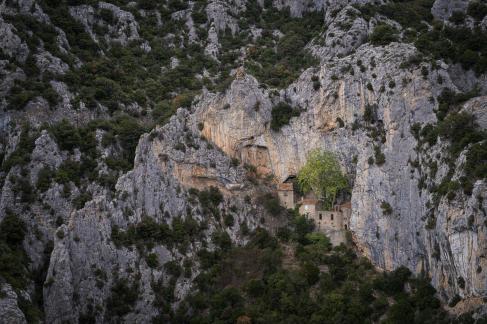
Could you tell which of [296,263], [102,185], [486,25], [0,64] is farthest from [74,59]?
[486,25]

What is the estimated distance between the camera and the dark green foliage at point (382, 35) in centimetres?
9581

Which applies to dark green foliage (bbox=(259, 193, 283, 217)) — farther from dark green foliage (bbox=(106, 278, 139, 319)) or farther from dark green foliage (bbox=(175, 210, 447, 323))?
dark green foliage (bbox=(106, 278, 139, 319))

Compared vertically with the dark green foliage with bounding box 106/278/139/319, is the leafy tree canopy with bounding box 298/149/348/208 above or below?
above

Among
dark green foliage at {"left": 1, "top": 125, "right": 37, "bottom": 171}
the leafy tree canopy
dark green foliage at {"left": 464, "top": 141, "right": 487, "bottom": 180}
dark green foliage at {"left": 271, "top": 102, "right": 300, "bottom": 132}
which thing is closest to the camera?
dark green foliage at {"left": 464, "top": 141, "right": 487, "bottom": 180}

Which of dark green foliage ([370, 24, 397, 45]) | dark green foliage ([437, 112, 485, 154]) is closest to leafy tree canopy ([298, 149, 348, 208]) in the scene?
dark green foliage ([437, 112, 485, 154])

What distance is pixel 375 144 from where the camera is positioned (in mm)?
87562

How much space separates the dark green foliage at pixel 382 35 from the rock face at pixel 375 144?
1.75 metres

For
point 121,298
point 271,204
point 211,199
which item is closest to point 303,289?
point 271,204

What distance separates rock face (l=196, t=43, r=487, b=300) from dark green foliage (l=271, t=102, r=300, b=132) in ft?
1.68

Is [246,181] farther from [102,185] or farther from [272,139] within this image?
[102,185]

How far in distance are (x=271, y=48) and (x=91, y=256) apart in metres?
41.9

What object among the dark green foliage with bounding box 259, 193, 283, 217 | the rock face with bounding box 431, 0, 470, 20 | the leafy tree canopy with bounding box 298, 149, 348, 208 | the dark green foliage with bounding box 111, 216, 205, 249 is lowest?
the dark green foliage with bounding box 111, 216, 205, 249

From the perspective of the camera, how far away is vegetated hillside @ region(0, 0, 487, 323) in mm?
79000

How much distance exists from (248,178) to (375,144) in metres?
13.4
